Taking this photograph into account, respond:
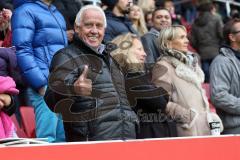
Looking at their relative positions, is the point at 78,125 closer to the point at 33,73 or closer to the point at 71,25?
the point at 33,73

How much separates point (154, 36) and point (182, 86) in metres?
1.53

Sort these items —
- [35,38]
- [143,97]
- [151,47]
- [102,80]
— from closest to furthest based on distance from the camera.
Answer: [102,80], [143,97], [35,38], [151,47]

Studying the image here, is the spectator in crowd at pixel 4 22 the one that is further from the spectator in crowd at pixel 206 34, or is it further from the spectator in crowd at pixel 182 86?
the spectator in crowd at pixel 206 34

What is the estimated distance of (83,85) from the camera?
5.91 m

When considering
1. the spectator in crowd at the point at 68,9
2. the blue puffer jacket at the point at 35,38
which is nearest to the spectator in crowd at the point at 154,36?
the spectator in crowd at the point at 68,9

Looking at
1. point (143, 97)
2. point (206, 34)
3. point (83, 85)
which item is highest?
point (83, 85)

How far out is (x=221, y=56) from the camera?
793 cm

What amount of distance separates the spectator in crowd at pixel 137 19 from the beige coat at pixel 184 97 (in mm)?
2832

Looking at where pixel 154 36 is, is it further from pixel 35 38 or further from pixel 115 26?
pixel 35 38

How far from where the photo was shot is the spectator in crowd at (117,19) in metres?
8.91

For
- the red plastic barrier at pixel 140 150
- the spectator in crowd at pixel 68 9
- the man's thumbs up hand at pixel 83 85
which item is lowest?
the red plastic barrier at pixel 140 150

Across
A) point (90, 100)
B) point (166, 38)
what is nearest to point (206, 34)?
point (166, 38)

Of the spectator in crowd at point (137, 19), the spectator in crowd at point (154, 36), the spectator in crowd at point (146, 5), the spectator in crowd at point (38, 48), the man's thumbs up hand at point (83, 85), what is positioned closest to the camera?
the man's thumbs up hand at point (83, 85)

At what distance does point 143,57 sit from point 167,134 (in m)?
0.76
